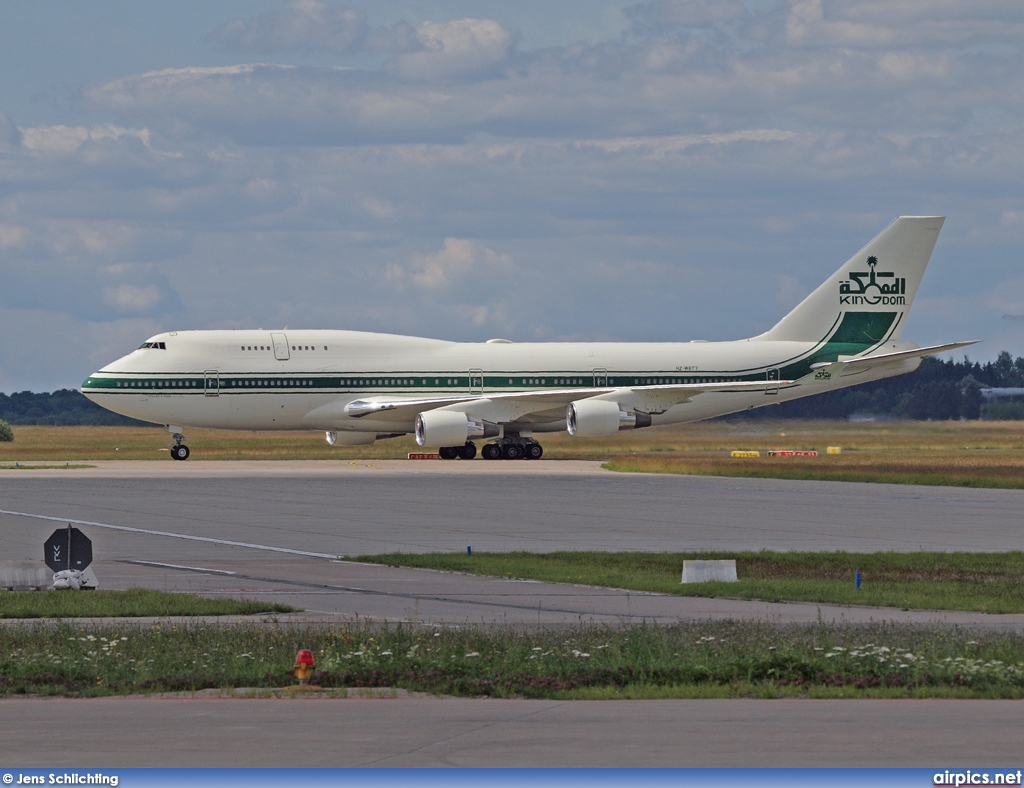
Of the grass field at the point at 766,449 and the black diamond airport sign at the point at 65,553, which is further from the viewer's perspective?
the grass field at the point at 766,449

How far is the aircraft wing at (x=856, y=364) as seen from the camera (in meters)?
62.5

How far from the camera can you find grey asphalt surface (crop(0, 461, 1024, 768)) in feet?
31.4

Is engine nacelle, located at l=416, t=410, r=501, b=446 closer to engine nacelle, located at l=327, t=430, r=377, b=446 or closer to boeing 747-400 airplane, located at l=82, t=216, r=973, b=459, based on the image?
boeing 747-400 airplane, located at l=82, t=216, r=973, b=459

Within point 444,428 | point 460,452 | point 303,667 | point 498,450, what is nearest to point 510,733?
point 303,667

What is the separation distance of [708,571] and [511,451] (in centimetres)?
4109

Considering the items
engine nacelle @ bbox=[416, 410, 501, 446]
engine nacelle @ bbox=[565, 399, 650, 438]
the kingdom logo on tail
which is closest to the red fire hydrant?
engine nacelle @ bbox=[416, 410, 501, 446]

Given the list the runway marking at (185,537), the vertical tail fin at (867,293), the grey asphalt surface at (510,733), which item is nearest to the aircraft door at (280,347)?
the vertical tail fin at (867,293)

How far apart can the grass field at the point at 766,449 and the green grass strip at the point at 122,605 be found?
30.5 metres

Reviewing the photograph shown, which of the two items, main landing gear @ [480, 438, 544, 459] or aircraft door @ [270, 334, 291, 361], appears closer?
aircraft door @ [270, 334, 291, 361]

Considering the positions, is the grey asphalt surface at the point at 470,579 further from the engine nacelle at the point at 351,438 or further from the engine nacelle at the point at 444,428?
the engine nacelle at the point at 351,438

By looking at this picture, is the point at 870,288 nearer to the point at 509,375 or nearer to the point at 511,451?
the point at 509,375

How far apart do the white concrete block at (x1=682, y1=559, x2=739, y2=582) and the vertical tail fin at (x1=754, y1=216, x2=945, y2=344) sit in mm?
46297

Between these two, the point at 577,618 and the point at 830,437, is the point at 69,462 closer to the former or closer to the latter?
the point at 830,437

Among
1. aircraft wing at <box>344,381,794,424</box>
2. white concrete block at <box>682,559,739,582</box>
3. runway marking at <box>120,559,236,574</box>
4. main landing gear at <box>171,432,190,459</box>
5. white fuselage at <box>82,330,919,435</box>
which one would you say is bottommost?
white concrete block at <box>682,559,739,582</box>
